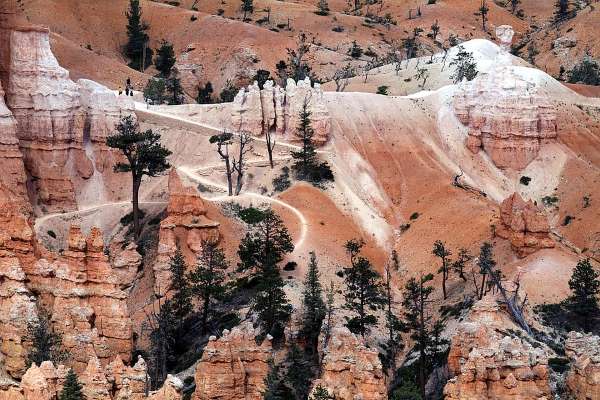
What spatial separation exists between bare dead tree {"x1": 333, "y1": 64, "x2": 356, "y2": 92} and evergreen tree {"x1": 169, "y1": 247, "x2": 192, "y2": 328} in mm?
49600

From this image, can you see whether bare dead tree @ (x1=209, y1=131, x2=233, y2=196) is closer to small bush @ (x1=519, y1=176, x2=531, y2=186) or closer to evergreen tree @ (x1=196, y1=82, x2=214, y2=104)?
small bush @ (x1=519, y1=176, x2=531, y2=186)

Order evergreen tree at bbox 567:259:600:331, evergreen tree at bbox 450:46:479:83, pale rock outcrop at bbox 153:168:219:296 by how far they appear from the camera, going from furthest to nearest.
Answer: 1. evergreen tree at bbox 450:46:479:83
2. pale rock outcrop at bbox 153:168:219:296
3. evergreen tree at bbox 567:259:600:331

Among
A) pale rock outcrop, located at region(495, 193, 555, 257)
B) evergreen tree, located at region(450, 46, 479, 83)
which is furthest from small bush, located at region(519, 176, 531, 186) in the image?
pale rock outcrop, located at region(495, 193, 555, 257)

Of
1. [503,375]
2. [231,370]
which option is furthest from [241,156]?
[503,375]

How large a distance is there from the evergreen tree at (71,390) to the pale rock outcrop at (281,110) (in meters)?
56.7

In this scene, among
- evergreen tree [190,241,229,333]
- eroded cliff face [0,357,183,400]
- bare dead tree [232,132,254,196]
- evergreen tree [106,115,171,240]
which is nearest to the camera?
eroded cliff face [0,357,183,400]

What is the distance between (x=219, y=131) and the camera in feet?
411

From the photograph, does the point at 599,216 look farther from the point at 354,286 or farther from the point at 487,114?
the point at 354,286

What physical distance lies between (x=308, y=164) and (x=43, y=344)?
45823mm

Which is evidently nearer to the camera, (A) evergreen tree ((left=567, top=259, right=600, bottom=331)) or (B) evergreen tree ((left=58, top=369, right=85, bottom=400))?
(B) evergreen tree ((left=58, top=369, right=85, bottom=400))

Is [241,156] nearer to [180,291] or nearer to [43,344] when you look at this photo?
[180,291]

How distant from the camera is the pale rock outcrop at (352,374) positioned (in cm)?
6788

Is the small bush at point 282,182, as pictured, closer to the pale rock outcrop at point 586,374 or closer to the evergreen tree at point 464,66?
the evergreen tree at point 464,66

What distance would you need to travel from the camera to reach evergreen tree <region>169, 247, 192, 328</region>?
3642 inches
